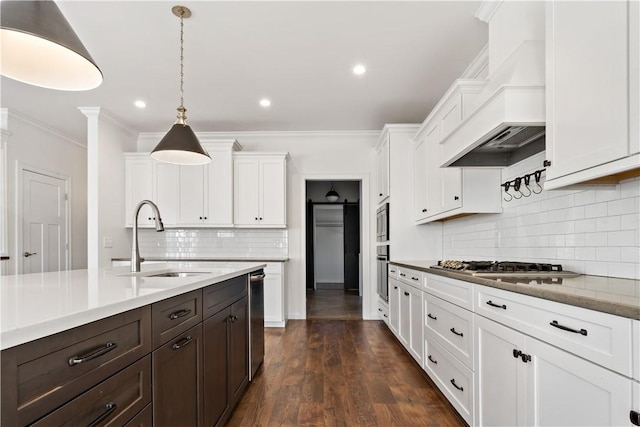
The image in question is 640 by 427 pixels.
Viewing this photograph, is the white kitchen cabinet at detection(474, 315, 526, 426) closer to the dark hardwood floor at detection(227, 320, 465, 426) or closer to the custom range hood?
the dark hardwood floor at detection(227, 320, 465, 426)

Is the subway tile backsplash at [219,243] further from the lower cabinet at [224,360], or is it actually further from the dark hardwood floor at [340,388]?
the lower cabinet at [224,360]

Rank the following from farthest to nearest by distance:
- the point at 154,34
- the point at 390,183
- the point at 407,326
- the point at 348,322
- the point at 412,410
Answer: the point at 348,322 → the point at 390,183 → the point at 407,326 → the point at 154,34 → the point at 412,410

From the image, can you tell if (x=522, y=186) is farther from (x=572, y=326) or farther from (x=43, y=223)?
(x=43, y=223)

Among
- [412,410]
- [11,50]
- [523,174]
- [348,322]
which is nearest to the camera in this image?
[11,50]

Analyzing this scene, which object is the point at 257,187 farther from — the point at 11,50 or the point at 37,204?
the point at 11,50

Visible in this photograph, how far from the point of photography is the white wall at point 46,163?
447cm

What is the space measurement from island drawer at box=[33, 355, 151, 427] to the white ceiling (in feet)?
7.47

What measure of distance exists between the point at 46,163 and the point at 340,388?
202 inches

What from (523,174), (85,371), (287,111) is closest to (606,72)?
(523,174)

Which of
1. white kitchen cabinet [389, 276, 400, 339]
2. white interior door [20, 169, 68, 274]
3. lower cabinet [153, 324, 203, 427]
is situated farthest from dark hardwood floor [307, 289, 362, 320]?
white interior door [20, 169, 68, 274]

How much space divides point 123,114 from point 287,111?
2.07 meters

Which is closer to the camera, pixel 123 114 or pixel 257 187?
pixel 123 114

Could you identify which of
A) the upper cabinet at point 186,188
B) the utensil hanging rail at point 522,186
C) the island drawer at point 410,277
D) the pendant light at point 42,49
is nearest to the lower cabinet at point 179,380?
the pendant light at point 42,49

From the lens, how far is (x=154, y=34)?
2.70 m
